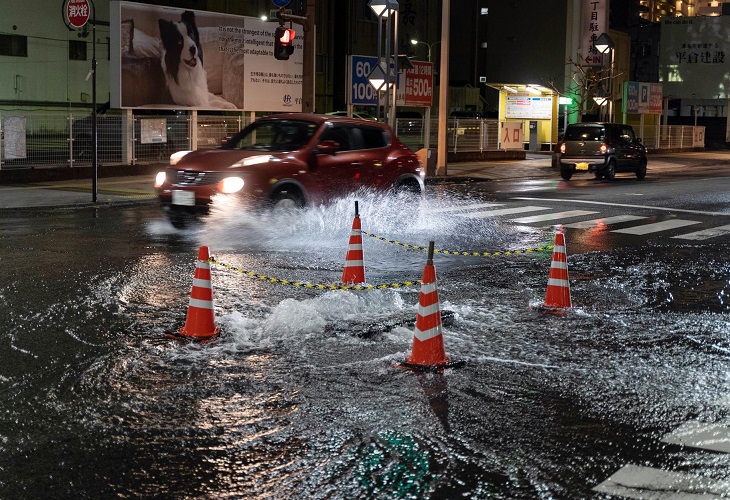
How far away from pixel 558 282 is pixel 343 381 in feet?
11.5

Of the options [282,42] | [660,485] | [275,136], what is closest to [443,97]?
[282,42]

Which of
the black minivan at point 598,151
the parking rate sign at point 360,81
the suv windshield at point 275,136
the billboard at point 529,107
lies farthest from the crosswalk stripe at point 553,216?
the billboard at point 529,107

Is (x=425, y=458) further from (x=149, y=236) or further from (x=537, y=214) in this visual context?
(x=537, y=214)

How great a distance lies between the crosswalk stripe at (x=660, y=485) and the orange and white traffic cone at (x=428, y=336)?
2.16 metres

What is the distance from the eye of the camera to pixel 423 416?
5875 mm

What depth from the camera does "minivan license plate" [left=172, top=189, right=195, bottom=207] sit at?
14000 millimetres

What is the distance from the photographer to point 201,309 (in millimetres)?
7723

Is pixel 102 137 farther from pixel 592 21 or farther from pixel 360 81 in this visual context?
pixel 592 21

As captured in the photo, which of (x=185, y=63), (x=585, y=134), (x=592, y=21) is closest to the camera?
(x=185, y=63)

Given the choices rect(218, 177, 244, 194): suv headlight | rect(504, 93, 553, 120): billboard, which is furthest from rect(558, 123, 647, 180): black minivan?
rect(218, 177, 244, 194): suv headlight

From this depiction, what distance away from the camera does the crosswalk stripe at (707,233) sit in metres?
15.1

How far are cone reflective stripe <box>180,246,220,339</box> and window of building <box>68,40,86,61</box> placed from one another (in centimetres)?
3562

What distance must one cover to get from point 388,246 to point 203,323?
5980 mm

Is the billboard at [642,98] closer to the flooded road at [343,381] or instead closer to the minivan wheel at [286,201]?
the minivan wheel at [286,201]
